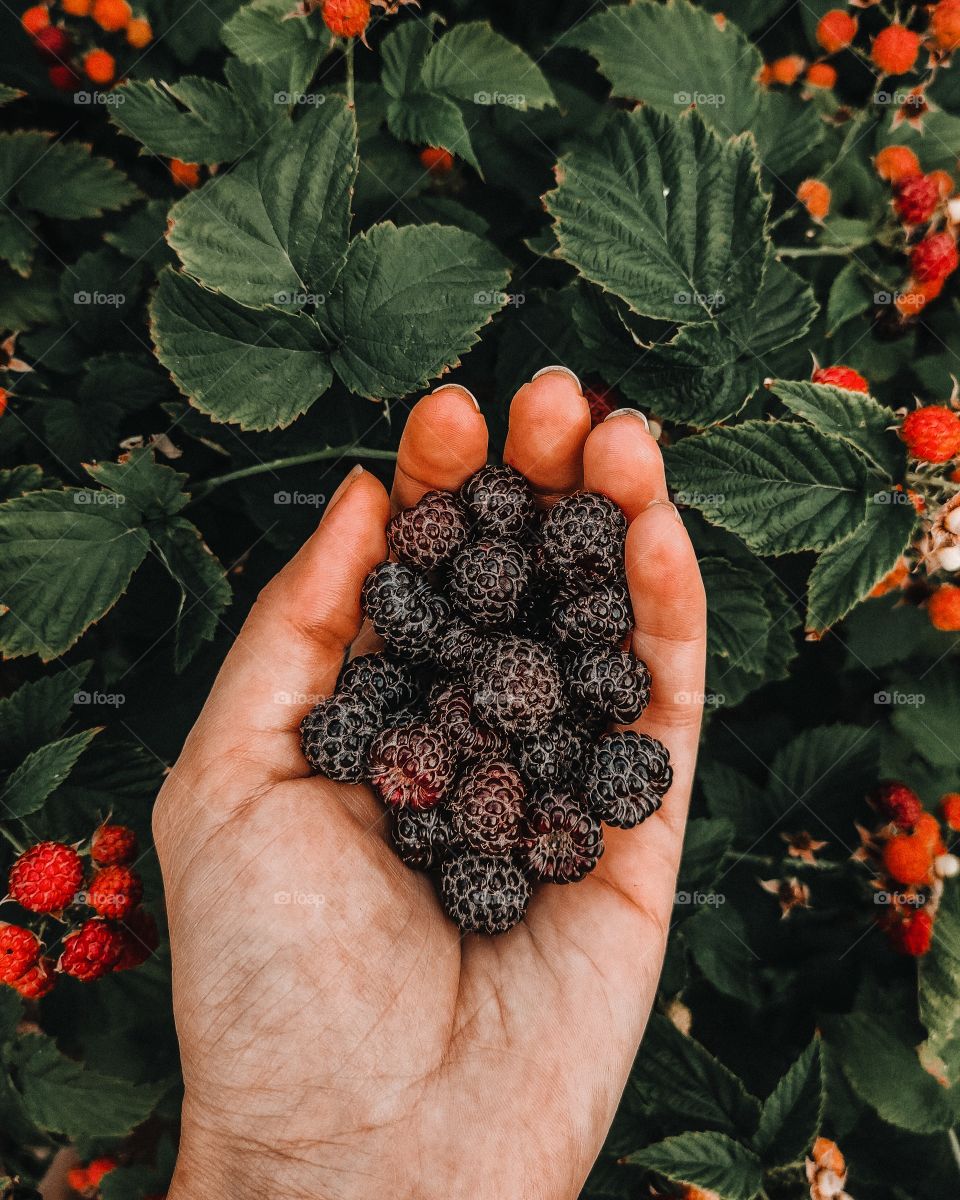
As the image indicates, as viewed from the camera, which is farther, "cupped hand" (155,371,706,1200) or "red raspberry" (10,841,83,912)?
"red raspberry" (10,841,83,912)

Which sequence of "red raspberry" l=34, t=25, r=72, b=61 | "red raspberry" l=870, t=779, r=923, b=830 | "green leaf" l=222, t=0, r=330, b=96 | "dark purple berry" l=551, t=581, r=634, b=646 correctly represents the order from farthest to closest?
"red raspberry" l=34, t=25, r=72, b=61 → "red raspberry" l=870, t=779, r=923, b=830 → "green leaf" l=222, t=0, r=330, b=96 → "dark purple berry" l=551, t=581, r=634, b=646

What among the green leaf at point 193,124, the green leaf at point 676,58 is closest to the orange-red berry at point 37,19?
the green leaf at point 193,124

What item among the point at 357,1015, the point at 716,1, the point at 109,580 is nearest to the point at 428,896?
the point at 357,1015

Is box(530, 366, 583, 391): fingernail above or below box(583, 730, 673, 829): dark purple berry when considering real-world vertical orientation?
above

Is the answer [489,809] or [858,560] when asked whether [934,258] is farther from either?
[489,809]

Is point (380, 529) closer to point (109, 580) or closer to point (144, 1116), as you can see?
point (109, 580)

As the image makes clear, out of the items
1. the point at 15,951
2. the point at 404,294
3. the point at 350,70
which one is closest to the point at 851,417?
the point at 404,294

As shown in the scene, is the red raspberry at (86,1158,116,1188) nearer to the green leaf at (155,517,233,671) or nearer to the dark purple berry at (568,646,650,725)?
the green leaf at (155,517,233,671)

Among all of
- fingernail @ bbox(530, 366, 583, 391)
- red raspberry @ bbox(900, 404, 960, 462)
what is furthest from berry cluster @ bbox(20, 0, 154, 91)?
red raspberry @ bbox(900, 404, 960, 462)
